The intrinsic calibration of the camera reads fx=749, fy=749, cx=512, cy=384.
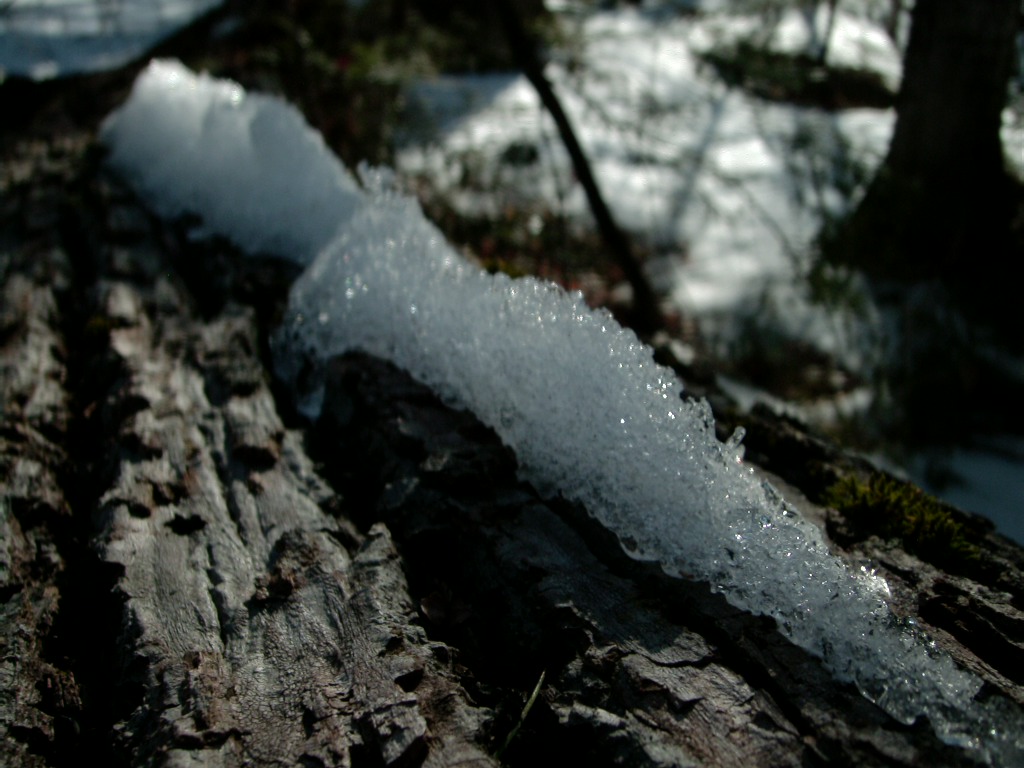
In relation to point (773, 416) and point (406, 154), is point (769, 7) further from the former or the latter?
point (773, 416)

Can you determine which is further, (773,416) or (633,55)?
(633,55)

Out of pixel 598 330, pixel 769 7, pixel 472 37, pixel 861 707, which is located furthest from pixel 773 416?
pixel 769 7

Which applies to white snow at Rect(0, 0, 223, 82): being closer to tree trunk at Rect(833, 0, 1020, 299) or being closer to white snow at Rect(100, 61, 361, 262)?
white snow at Rect(100, 61, 361, 262)

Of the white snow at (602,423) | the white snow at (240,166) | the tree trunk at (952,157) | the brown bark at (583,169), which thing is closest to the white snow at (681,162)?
the brown bark at (583,169)

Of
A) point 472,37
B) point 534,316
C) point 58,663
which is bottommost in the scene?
point 58,663

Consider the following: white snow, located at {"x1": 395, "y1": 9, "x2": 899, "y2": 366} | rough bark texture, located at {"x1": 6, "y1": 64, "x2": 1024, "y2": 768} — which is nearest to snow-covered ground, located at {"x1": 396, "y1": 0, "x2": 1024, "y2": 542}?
white snow, located at {"x1": 395, "y1": 9, "x2": 899, "y2": 366}

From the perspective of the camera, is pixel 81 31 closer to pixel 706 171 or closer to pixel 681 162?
pixel 681 162

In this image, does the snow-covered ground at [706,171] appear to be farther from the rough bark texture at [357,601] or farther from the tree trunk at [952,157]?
the rough bark texture at [357,601]
